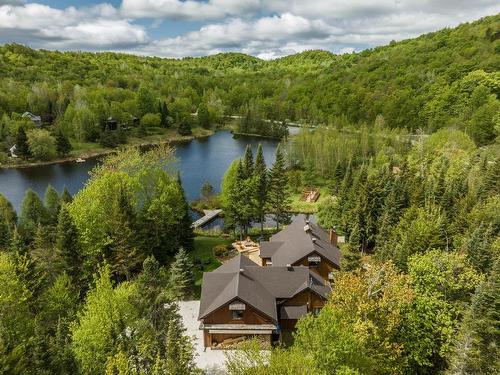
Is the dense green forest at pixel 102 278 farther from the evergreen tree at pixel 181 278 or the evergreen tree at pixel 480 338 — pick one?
the evergreen tree at pixel 480 338

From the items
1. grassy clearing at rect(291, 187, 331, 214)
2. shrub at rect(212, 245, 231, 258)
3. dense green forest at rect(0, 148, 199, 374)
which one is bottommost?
grassy clearing at rect(291, 187, 331, 214)

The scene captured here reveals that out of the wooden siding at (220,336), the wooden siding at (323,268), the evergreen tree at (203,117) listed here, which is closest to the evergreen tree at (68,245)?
the wooden siding at (220,336)

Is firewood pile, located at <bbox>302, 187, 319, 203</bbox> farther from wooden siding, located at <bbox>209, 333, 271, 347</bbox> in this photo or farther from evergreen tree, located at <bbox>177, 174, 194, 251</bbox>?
wooden siding, located at <bbox>209, 333, 271, 347</bbox>

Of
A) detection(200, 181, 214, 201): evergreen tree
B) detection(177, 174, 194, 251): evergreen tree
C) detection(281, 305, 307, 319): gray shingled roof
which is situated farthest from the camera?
detection(200, 181, 214, 201): evergreen tree

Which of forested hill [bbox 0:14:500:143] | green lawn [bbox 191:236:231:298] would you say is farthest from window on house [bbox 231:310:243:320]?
forested hill [bbox 0:14:500:143]

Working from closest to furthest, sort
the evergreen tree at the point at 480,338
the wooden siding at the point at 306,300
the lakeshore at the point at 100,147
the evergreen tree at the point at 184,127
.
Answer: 1. the evergreen tree at the point at 480,338
2. the wooden siding at the point at 306,300
3. the lakeshore at the point at 100,147
4. the evergreen tree at the point at 184,127

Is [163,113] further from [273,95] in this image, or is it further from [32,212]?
[32,212]

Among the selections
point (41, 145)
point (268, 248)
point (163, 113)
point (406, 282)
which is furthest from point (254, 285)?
point (163, 113)
